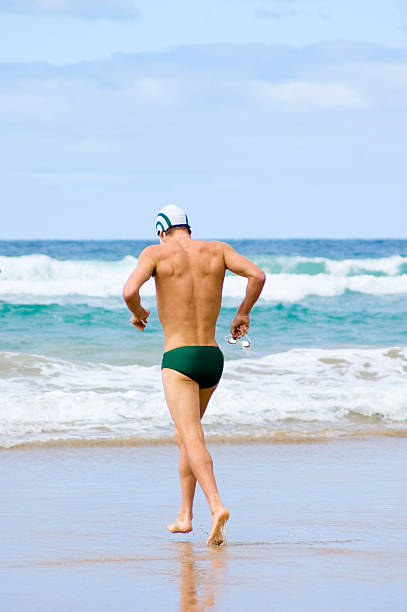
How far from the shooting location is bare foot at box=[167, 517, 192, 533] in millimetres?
5023

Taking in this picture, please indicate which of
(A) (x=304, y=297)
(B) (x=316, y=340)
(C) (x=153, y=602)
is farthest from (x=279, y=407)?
(A) (x=304, y=297)

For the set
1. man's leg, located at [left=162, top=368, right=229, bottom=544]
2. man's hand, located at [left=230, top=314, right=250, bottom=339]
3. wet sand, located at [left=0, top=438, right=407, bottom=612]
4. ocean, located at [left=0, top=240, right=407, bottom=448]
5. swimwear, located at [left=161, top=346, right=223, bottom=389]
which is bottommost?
ocean, located at [left=0, top=240, right=407, bottom=448]

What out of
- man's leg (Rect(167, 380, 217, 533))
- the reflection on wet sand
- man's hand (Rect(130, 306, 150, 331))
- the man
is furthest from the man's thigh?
the reflection on wet sand

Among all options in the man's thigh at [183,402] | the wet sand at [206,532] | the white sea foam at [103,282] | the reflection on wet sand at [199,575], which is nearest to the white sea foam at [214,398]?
the wet sand at [206,532]

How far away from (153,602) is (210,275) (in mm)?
1816

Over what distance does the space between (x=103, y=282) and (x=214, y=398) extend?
21121 millimetres

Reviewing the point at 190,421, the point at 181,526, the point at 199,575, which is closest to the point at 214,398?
the point at 181,526

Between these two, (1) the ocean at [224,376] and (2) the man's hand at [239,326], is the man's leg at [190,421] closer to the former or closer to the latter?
(2) the man's hand at [239,326]

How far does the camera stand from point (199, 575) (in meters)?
4.16

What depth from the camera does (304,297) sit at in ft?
91.4

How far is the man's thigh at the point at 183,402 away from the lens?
4.90 metres
